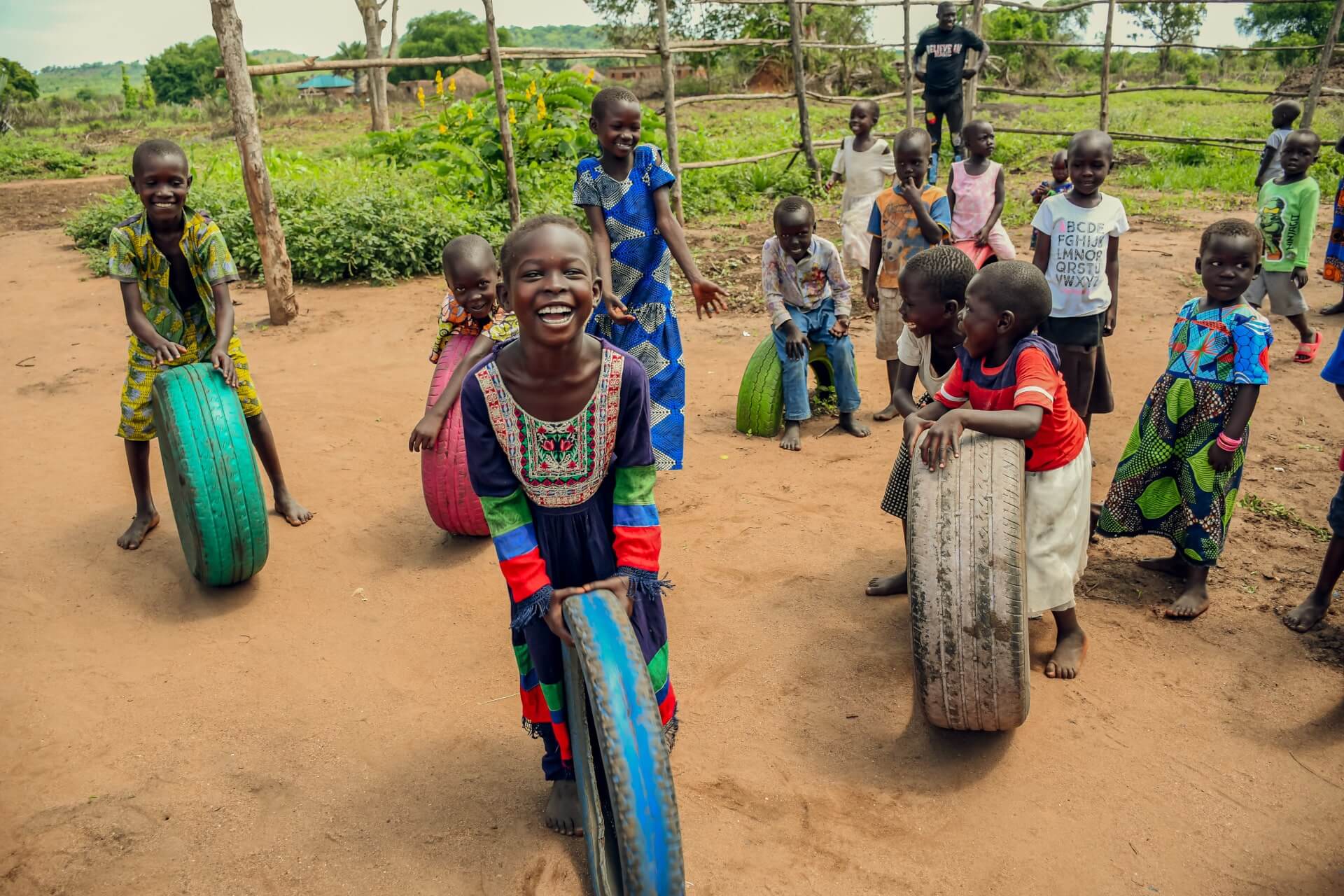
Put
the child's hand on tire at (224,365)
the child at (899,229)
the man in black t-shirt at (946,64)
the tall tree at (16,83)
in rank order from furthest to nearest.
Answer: the tall tree at (16,83)
the man in black t-shirt at (946,64)
the child at (899,229)
the child's hand on tire at (224,365)

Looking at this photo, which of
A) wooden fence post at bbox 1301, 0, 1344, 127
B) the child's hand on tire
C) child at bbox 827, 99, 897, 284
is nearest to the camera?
the child's hand on tire

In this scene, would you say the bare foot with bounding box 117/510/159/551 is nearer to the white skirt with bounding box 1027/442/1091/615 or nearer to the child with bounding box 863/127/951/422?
the child with bounding box 863/127/951/422

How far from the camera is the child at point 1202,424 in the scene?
3.52m

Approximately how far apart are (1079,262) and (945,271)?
1361 mm

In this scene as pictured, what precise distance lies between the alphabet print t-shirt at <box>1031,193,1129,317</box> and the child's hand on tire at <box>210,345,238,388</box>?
3601 mm

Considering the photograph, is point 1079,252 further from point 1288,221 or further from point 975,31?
point 975,31

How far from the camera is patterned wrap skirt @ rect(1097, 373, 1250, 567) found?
3658 millimetres

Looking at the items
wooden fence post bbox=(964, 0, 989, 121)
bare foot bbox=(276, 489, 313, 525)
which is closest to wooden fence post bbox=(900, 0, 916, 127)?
wooden fence post bbox=(964, 0, 989, 121)

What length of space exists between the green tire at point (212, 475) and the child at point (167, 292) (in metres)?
0.14

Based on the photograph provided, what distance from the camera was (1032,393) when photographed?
2980 millimetres

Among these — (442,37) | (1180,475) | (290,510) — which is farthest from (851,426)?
(442,37)

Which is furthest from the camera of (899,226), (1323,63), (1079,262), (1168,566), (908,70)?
(908,70)

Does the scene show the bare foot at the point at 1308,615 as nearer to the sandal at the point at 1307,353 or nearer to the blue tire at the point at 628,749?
the blue tire at the point at 628,749

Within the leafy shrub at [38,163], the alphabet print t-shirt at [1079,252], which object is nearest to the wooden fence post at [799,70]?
the alphabet print t-shirt at [1079,252]
